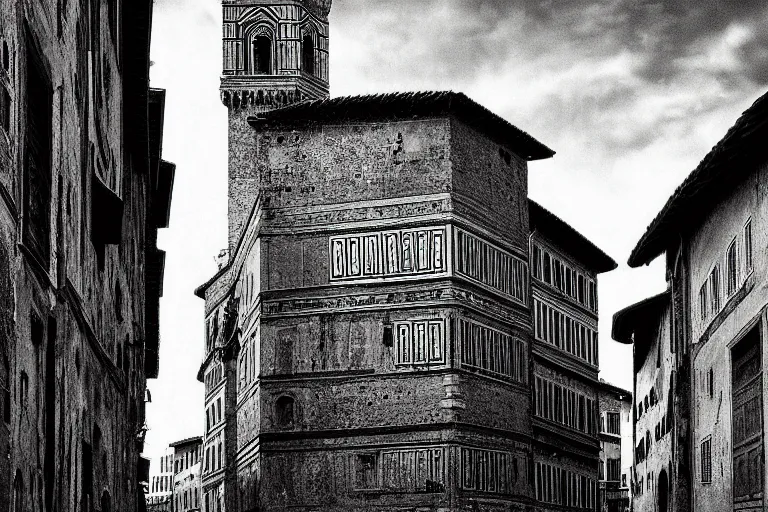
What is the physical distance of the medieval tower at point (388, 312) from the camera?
40.7m

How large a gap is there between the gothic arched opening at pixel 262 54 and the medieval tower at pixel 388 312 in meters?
22.9

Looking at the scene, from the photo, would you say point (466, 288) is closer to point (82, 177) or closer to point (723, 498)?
point (723, 498)

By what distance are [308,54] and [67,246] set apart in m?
55.3

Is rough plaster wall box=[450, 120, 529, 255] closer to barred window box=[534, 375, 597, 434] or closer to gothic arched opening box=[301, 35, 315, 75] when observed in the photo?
barred window box=[534, 375, 597, 434]

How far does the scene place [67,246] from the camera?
50.4 feet

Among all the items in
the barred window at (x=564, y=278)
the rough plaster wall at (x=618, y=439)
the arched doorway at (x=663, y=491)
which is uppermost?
the barred window at (x=564, y=278)

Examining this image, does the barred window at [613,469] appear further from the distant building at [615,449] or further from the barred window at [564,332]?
the barred window at [564,332]

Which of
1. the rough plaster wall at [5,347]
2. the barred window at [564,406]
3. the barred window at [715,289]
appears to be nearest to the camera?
the rough plaster wall at [5,347]

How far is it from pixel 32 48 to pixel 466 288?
96.9ft

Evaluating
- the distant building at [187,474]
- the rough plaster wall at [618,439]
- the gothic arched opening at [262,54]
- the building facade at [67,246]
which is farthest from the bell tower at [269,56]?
the building facade at [67,246]

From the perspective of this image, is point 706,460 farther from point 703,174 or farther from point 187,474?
point 187,474

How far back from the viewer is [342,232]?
42031 mm

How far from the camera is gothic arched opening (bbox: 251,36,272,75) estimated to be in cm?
6750

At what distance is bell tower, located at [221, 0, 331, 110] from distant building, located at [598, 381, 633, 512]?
18.8 meters
